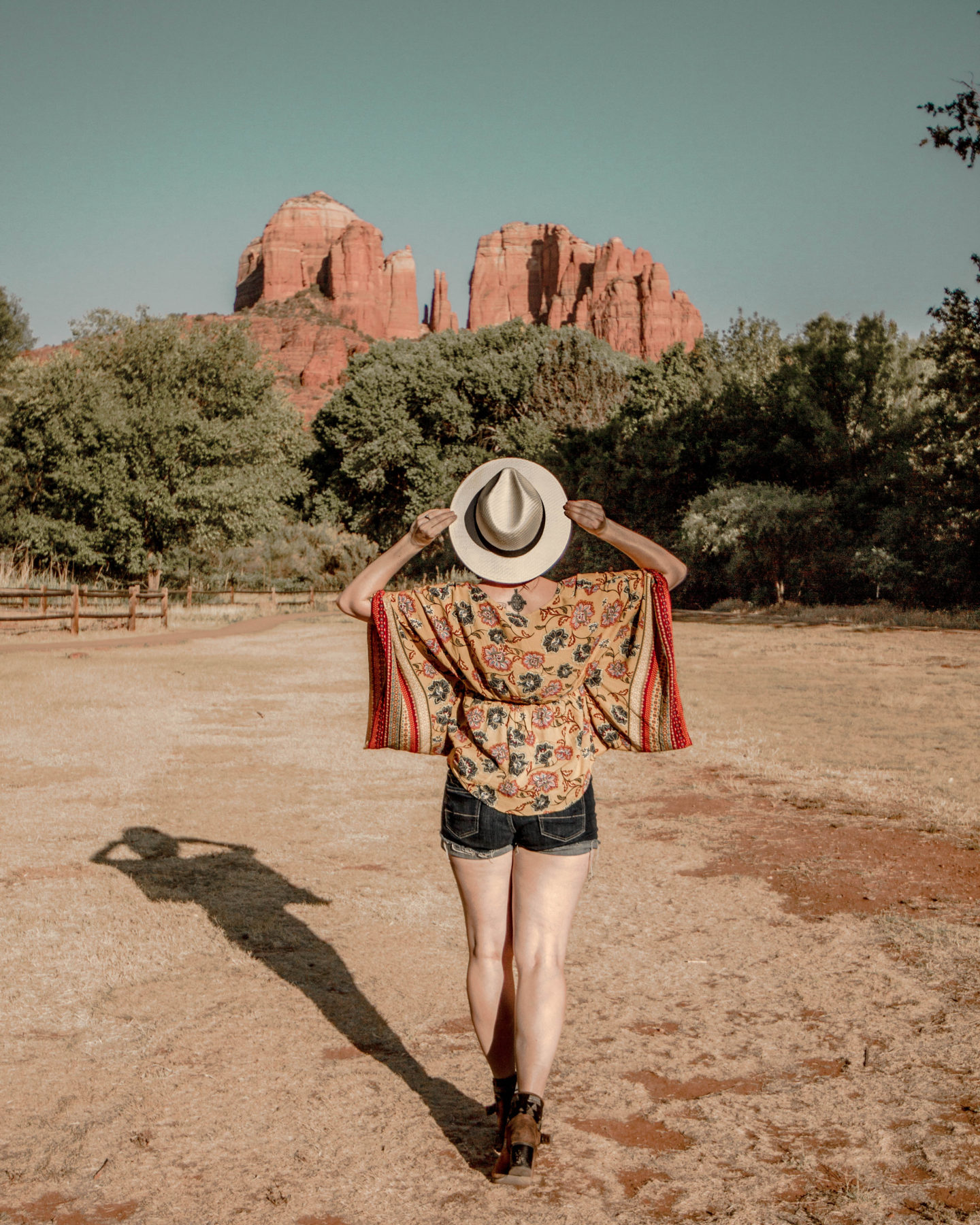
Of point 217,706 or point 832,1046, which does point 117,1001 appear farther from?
point 217,706

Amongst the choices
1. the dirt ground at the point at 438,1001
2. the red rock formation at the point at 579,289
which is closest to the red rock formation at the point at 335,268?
the red rock formation at the point at 579,289

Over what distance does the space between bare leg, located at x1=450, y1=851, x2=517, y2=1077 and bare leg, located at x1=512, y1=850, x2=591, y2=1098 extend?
0.07 metres

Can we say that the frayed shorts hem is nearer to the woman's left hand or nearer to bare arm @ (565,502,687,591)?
bare arm @ (565,502,687,591)

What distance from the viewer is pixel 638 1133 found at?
11.1 feet

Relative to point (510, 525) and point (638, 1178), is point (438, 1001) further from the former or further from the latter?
point (510, 525)

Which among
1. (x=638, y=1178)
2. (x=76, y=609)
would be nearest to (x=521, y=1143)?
(x=638, y=1178)

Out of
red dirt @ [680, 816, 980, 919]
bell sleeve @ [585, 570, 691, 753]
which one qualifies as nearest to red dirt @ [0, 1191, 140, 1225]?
bell sleeve @ [585, 570, 691, 753]

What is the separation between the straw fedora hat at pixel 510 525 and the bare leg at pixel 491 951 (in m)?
0.85

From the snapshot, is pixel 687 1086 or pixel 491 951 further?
pixel 687 1086

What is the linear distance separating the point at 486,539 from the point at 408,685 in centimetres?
56

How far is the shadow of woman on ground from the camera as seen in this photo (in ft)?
11.9

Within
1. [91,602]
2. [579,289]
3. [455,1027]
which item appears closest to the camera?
[455,1027]

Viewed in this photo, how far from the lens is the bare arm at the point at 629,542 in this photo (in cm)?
311

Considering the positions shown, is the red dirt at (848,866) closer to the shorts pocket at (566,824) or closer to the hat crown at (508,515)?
the shorts pocket at (566,824)
